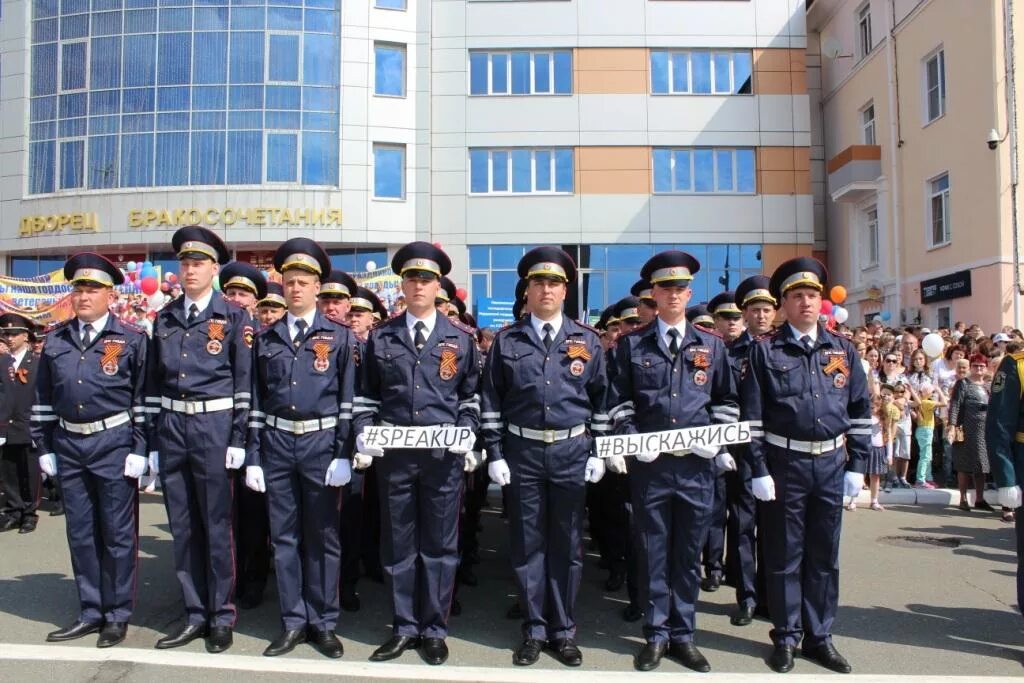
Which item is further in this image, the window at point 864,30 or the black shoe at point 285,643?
the window at point 864,30

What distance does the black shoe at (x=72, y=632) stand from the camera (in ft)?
16.0

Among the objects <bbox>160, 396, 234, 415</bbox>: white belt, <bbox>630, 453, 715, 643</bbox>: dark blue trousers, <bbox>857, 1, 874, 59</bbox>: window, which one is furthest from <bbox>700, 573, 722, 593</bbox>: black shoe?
<bbox>857, 1, 874, 59</bbox>: window

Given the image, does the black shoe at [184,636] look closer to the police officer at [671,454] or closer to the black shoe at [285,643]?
the black shoe at [285,643]

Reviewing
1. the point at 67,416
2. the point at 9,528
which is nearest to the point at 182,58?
the point at 9,528

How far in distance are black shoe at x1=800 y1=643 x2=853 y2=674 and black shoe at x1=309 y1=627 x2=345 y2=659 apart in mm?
2790

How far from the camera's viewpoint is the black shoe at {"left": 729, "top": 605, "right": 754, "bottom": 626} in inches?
210

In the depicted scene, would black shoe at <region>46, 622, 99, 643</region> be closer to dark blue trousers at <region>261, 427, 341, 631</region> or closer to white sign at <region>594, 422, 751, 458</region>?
dark blue trousers at <region>261, 427, 341, 631</region>

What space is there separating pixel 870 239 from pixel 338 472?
74.6 feet

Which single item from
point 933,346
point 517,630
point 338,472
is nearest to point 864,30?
point 933,346

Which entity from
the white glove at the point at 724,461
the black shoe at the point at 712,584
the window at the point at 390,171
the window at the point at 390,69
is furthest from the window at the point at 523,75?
the white glove at the point at 724,461

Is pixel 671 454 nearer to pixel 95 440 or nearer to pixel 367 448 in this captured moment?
pixel 367 448

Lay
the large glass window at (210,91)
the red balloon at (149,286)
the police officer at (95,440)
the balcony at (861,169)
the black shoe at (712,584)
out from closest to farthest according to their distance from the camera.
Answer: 1. the police officer at (95,440)
2. the black shoe at (712,584)
3. the red balloon at (149,286)
4. the balcony at (861,169)
5. the large glass window at (210,91)

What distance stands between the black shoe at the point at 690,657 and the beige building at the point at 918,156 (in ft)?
53.7

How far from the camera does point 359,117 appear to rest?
925 inches
